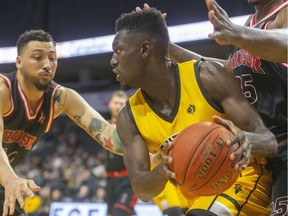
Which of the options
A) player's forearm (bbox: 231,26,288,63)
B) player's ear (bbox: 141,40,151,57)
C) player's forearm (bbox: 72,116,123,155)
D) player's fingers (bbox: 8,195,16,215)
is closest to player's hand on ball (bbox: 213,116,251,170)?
player's forearm (bbox: 231,26,288,63)

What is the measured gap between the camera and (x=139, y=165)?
274 centimetres

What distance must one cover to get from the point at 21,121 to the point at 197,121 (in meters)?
1.83

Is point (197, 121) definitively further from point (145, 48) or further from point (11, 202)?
point (11, 202)

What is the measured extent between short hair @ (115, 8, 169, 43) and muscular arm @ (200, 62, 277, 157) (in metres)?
0.31

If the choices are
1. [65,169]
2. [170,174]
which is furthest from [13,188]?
[65,169]

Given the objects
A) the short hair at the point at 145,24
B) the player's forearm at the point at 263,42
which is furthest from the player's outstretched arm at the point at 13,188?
the player's forearm at the point at 263,42

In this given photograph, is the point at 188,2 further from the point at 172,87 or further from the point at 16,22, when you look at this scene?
the point at 172,87

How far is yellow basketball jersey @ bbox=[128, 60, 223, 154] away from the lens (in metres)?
2.64

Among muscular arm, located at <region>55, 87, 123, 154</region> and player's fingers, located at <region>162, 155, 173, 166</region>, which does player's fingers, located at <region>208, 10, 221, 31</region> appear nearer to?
player's fingers, located at <region>162, 155, 173, 166</region>

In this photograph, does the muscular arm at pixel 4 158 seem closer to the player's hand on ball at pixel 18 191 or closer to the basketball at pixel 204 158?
the player's hand on ball at pixel 18 191

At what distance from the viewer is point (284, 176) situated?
8.61 ft

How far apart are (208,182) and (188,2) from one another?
7.59 metres

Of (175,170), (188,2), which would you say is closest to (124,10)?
(188,2)

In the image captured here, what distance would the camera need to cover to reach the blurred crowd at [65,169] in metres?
9.73
